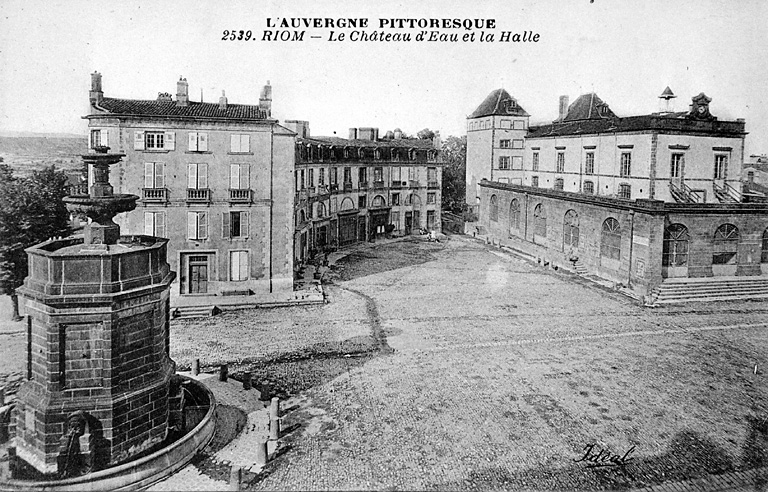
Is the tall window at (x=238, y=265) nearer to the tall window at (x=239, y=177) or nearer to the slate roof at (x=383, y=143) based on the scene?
the tall window at (x=239, y=177)

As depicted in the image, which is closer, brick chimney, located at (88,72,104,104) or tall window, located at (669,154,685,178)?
brick chimney, located at (88,72,104,104)

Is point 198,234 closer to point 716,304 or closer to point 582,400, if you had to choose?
point 582,400

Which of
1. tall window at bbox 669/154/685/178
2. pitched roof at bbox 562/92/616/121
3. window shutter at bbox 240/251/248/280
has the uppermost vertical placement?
Result: pitched roof at bbox 562/92/616/121

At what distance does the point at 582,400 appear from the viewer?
58.0 ft

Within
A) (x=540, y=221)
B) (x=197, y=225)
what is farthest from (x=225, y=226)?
(x=540, y=221)

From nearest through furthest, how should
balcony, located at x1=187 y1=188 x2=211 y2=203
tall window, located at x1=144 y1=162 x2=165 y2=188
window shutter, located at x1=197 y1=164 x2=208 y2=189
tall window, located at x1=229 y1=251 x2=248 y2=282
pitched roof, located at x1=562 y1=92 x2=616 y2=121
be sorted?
tall window, located at x1=144 y1=162 x2=165 y2=188 → balcony, located at x1=187 y1=188 x2=211 y2=203 → window shutter, located at x1=197 y1=164 x2=208 y2=189 → tall window, located at x1=229 y1=251 x2=248 y2=282 → pitched roof, located at x1=562 y1=92 x2=616 y2=121

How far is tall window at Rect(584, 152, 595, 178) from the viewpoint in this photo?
42359 mm

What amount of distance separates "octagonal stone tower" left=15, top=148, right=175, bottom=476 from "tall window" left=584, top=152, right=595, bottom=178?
36309mm

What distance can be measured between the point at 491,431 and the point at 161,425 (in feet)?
26.8

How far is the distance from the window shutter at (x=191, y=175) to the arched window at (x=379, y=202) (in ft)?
81.9

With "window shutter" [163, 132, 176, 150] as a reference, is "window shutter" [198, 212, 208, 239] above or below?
below

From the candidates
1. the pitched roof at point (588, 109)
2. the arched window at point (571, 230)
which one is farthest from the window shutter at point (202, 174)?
the pitched roof at point (588, 109)

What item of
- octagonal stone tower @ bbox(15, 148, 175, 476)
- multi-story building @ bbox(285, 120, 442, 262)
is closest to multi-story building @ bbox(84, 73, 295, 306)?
multi-story building @ bbox(285, 120, 442, 262)

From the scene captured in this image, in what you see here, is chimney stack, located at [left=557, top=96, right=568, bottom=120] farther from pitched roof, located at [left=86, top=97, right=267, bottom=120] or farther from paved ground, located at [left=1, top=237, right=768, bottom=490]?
pitched roof, located at [left=86, top=97, right=267, bottom=120]
